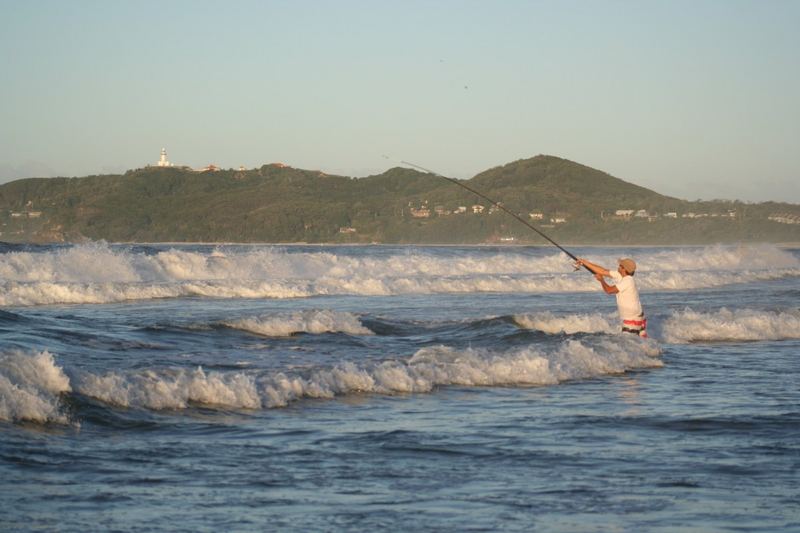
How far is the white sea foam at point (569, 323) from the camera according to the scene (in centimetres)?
1927

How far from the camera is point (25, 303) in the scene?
2612cm

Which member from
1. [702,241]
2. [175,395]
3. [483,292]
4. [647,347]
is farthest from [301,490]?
[702,241]

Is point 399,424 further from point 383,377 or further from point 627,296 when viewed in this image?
point 627,296

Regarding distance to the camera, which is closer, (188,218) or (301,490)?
(301,490)

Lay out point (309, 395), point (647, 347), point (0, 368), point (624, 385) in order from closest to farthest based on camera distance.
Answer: point (0, 368) < point (309, 395) < point (624, 385) < point (647, 347)

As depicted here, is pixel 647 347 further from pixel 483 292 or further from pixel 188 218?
pixel 188 218

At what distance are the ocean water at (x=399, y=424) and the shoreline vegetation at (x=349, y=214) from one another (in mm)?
88012

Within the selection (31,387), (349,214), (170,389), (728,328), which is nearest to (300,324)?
(728,328)

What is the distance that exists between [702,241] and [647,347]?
96520 millimetres

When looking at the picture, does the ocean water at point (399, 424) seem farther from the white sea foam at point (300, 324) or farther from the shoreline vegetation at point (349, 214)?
the shoreline vegetation at point (349, 214)

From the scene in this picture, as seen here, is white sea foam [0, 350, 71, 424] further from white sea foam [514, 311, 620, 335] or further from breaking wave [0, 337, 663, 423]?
white sea foam [514, 311, 620, 335]

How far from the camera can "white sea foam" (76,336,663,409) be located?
422 inches

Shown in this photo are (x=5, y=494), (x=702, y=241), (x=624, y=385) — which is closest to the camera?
(x=5, y=494)

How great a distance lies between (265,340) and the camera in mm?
16688
